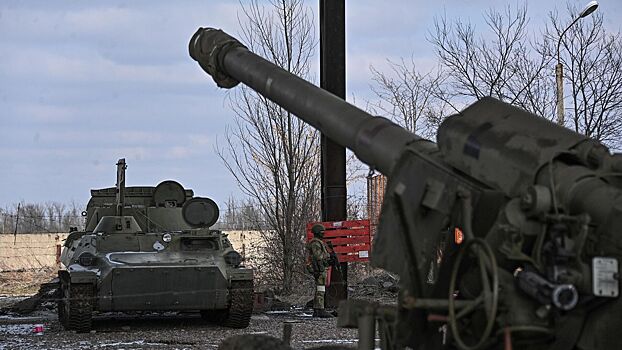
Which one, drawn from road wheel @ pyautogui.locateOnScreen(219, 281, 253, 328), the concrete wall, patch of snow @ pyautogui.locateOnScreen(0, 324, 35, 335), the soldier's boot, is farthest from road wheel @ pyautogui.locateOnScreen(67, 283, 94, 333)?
the concrete wall

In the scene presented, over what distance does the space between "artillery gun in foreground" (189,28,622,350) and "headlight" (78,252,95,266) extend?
825 centimetres

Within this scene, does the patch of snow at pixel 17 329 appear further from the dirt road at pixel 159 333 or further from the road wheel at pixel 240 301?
the road wheel at pixel 240 301

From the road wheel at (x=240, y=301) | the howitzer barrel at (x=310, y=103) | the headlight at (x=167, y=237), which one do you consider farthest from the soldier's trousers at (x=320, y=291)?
the howitzer barrel at (x=310, y=103)

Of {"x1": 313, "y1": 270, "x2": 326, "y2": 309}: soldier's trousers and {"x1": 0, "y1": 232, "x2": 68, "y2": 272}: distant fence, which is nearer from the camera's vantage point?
{"x1": 313, "y1": 270, "x2": 326, "y2": 309}: soldier's trousers

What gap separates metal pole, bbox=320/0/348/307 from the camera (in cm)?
1538

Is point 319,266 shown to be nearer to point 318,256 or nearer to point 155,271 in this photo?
point 318,256

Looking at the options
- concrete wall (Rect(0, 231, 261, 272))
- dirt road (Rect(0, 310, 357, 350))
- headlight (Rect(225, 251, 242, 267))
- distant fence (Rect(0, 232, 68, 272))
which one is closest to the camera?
dirt road (Rect(0, 310, 357, 350))

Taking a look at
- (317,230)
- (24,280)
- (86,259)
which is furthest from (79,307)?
(24,280)

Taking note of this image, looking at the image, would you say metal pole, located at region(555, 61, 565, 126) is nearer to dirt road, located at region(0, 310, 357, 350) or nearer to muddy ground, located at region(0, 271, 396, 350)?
muddy ground, located at region(0, 271, 396, 350)

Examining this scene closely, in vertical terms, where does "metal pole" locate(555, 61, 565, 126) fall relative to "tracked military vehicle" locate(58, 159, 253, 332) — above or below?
above

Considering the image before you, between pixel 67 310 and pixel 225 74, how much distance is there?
6.53m

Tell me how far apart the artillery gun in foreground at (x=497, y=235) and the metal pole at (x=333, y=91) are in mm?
10231

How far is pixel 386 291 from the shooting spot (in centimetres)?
1753

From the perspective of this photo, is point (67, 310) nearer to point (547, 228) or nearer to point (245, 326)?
point (245, 326)
